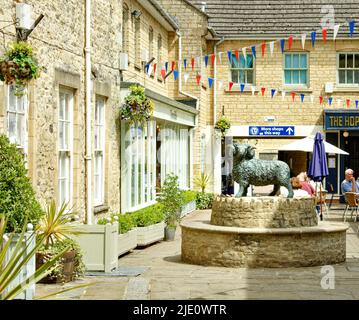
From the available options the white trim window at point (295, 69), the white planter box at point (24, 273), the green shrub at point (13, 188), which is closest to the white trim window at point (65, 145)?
the green shrub at point (13, 188)

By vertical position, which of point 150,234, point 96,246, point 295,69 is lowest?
point 150,234

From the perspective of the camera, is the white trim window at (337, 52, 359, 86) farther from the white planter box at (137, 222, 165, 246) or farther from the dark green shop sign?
the white planter box at (137, 222, 165, 246)

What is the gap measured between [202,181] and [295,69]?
6.12m

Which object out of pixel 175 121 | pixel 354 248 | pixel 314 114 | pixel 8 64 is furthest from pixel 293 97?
pixel 8 64

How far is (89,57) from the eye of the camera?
15.1 m

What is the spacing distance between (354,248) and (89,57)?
6.60 meters

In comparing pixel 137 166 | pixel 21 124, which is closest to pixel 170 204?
pixel 137 166

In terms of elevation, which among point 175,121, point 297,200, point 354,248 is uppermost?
point 175,121

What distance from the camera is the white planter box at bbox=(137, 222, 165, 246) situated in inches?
652

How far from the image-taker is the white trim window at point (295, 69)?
31078 millimetres

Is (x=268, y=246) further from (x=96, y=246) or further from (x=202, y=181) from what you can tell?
(x=202, y=181)

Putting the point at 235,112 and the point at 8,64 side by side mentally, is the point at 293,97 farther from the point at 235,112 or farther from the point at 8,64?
the point at 8,64

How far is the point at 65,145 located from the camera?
47.4ft

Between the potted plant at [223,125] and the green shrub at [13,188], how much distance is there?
799 inches
